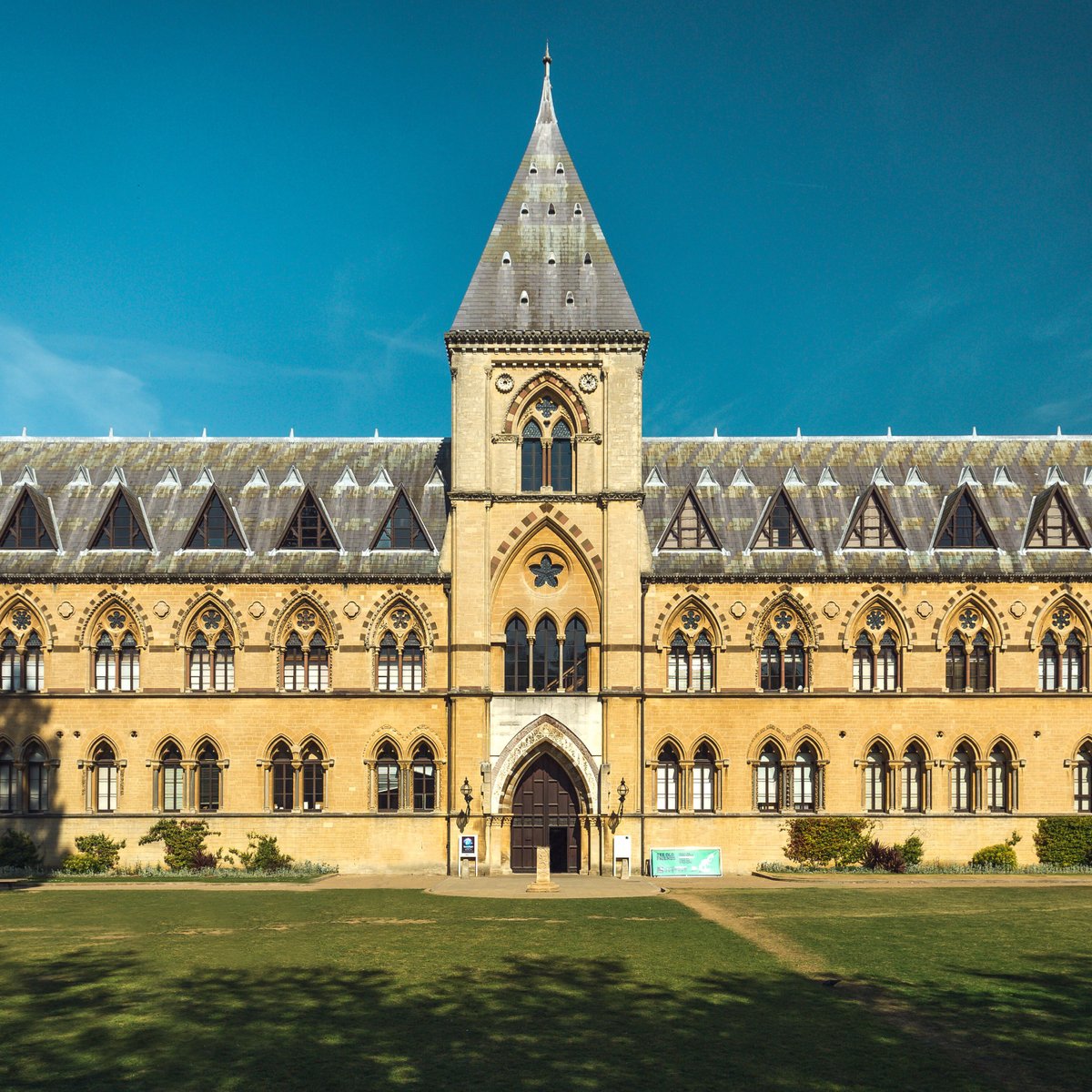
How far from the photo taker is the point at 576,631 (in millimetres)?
45750

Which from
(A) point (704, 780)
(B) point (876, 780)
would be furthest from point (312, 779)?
(B) point (876, 780)

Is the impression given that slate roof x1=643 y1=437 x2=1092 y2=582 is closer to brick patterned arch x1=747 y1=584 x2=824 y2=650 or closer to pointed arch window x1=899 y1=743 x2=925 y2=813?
brick patterned arch x1=747 y1=584 x2=824 y2=650

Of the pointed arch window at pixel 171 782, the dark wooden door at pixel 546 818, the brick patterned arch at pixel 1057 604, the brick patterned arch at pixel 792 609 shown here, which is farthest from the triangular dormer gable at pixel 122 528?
the brick patterned arch at pixel 1057 604

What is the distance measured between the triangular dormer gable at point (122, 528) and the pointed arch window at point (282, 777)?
31.0ft

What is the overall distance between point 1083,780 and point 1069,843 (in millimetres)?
2496

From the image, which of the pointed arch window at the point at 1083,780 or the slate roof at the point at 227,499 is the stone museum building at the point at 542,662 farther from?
the slate roof at the point at 227,499

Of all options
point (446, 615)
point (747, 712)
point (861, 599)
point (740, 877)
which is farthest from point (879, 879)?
point (446, 615)

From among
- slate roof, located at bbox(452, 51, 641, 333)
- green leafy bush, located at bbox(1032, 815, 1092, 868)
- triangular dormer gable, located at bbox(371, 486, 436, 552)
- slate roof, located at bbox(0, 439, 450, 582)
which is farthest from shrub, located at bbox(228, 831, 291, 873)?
green leafy bush, located at bbox(1032, 815, 1092, 868)

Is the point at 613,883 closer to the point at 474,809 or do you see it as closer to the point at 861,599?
the point at 474,809

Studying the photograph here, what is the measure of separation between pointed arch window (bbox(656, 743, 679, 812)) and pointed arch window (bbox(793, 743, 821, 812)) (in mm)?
4456

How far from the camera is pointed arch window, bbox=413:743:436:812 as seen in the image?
4531 cm

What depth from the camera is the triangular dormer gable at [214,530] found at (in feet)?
154

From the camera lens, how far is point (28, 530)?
47281mm

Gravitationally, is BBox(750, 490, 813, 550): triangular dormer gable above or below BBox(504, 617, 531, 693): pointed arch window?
above
